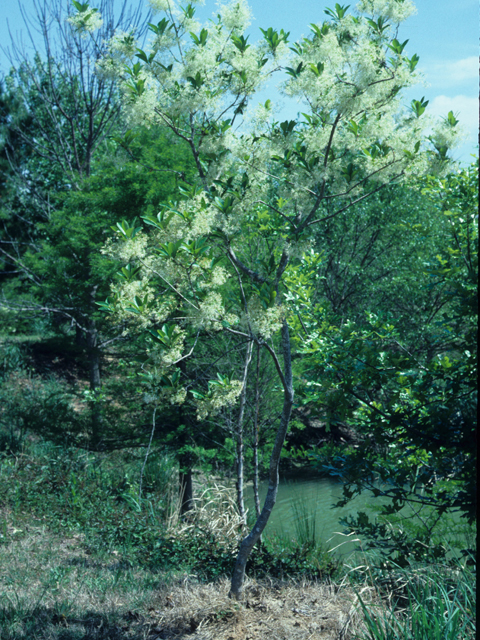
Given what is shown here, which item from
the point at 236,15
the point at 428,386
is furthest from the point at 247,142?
the point at 428,386

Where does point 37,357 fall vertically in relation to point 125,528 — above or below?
above

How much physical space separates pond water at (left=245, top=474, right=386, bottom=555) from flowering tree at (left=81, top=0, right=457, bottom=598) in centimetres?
385

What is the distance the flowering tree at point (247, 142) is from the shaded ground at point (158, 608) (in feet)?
0.95

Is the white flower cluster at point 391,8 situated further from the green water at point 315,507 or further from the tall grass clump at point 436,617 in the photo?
the green water at point 315,507

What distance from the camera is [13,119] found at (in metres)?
12.2

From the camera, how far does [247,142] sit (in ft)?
10.8

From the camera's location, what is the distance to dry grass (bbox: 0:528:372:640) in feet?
9.92

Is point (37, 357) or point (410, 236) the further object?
point (37, 357)

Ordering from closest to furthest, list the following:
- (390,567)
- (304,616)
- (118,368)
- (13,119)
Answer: (304,616) < (390,567) < (118,368) < (13,119)

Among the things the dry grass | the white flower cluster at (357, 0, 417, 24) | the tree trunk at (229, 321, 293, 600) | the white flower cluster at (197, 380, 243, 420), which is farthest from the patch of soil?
the white flower cluster at (357, 0, 417, 24)

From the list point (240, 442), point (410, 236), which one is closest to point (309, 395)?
point (240, 442)

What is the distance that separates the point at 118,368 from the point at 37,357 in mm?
7065

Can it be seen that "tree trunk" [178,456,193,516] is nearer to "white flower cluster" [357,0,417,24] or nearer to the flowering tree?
the flowering tree

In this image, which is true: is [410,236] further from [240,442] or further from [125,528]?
[125,528]
